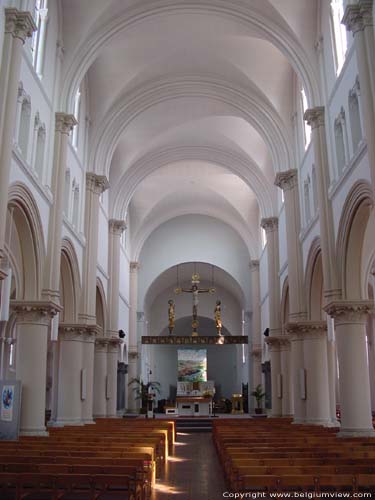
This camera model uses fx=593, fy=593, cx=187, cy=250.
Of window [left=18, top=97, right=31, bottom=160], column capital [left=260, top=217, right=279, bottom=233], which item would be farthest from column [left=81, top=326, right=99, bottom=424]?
column capital [left=260, top=217, right=279, bottom=233]

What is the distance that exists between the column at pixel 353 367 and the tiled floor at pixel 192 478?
3.67 metres

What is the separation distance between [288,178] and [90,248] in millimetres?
8238

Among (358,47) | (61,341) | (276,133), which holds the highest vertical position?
(276,133)

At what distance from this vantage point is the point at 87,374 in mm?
21391

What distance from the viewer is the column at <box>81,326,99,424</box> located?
2072 centimetres

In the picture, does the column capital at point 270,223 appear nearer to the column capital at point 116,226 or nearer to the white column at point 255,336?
the column capital at point 116,226

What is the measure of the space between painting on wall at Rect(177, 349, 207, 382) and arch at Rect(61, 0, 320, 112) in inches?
1294

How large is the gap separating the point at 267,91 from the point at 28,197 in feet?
40.3

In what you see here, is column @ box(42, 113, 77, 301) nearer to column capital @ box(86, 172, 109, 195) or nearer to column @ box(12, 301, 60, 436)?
column @ box(12, 301, 60, 436)

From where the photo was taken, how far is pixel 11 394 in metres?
14.5

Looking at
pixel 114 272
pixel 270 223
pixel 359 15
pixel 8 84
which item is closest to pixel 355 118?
pixel 359 15

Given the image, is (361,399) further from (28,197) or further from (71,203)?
(71,203)

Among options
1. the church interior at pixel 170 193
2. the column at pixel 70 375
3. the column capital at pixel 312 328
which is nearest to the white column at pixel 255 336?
the church interior at pixel 170 193

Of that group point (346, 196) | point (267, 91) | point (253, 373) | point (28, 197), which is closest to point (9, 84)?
point (28, 197)
